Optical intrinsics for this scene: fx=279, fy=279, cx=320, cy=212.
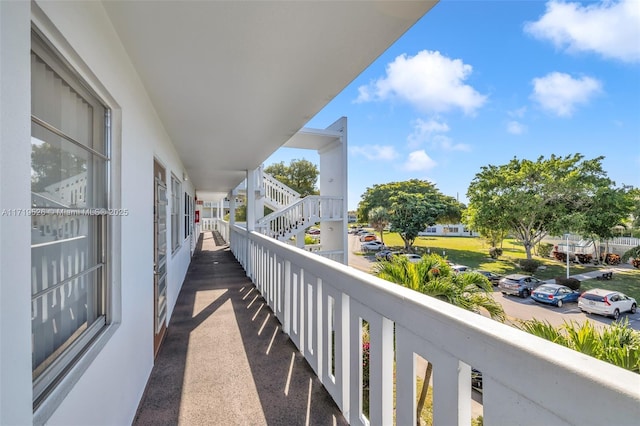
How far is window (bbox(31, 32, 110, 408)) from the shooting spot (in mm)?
1058

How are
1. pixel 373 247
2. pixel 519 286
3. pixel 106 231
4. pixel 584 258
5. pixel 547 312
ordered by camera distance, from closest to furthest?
pixel 106 231, pixel 547 312, pixel 519 286, pixel 584 258, pixel 373 247

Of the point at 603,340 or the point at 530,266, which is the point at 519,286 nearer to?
the point at 530,266

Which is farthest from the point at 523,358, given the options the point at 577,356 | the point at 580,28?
the point at 580,28

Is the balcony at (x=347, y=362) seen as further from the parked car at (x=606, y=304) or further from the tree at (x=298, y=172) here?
the tree at (x=298, y=172)

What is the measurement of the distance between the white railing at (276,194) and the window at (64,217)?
903 cm

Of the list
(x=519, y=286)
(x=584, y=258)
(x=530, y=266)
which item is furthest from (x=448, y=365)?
(x=584, y=258)

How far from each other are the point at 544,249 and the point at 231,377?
2874 centimetres

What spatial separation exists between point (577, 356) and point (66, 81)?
2162 millimetres

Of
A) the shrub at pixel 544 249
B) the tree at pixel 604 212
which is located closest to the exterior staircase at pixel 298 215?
the tree at pixel 604 212

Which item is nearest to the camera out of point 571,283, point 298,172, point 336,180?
point 336,180

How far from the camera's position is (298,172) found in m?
27.7

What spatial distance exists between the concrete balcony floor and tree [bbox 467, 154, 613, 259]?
2033 centimetres

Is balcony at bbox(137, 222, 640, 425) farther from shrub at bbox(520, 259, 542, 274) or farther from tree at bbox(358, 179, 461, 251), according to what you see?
shrub at bbox(520, 259, 542, 274)

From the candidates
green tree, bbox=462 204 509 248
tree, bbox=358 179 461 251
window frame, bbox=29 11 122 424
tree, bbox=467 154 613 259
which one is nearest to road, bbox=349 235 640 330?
tree, bbox=467 154 613 259
